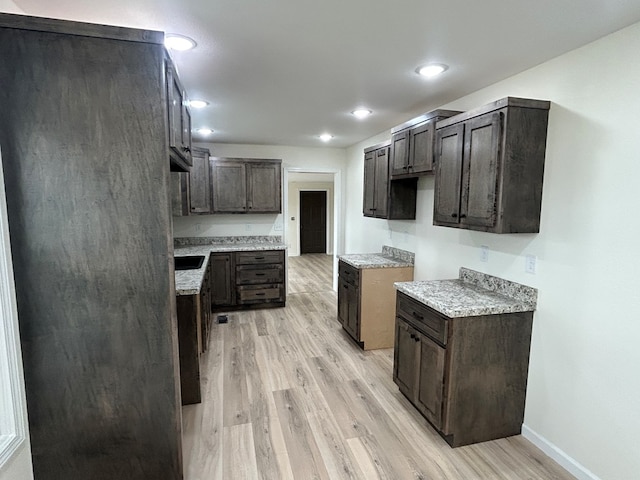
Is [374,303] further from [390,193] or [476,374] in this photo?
→ [476,374]

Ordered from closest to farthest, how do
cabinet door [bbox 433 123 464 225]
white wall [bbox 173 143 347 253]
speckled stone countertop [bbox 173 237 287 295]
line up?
cabinet door [bbox 433 123 464 225] → speckled stone countertop [bbox 173 237 287 295] → white wall [bbox 173 143 347 253]

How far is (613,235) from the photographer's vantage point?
184cm

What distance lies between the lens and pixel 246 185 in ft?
16.8

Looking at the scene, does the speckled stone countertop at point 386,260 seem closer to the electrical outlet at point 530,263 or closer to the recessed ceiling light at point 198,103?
the electrical outlet at point 530,263

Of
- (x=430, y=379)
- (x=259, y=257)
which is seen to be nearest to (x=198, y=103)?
(x=259, y=257)

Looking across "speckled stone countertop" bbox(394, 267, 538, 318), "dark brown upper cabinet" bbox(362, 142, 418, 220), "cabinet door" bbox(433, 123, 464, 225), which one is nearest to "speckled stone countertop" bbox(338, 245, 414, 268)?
"dark brown upper cabinet" bbox(362, 142, 418, 220)

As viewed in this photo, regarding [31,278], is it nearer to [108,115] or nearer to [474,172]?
[108,115]

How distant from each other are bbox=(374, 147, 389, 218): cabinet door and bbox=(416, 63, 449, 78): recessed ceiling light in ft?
4.37

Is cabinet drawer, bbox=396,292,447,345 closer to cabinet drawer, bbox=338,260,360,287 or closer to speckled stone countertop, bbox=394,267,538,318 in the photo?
speckled stone countertop, bbox=394,267,538,318

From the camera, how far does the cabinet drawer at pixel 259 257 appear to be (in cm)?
492

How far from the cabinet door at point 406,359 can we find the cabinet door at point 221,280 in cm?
278

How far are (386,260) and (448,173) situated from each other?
1541 mm

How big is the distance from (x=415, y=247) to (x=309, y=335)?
1617 millimetres

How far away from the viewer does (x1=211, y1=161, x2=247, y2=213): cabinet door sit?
→ 5008 mm
